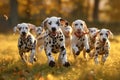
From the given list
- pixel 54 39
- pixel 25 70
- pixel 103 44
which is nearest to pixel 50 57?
pixel 54 39

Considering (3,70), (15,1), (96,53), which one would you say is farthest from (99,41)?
(15,1)

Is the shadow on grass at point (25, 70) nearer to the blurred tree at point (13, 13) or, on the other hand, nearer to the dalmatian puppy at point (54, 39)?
the dalmatian puppy at point (54, 39)

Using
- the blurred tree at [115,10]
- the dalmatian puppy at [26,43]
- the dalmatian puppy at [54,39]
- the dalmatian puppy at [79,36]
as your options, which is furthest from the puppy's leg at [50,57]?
the blurred tree at [115,10]

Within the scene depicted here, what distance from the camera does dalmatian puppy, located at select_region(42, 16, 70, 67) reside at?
1377cm

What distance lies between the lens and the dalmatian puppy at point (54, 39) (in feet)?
45.2

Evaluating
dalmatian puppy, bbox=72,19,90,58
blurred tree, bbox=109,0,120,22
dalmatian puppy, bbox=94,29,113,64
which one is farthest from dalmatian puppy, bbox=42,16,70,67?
blurred tree, bbox=109,0,120,22

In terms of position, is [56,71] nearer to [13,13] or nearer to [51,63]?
[51,63]

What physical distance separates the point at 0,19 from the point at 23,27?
24.9 meters

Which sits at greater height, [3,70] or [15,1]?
[15,1]

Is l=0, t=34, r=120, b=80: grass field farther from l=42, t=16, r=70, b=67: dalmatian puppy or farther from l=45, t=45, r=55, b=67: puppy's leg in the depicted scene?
l=42, t=16, r=70, b=67: dalmatian puppy

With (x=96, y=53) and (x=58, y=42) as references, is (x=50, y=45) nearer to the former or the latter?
(x=58, y=42)

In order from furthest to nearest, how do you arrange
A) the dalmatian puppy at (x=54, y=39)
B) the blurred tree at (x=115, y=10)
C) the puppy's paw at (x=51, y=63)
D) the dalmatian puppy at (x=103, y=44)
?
1. the blurred tree at (x=115, y=10)
2. the dalmatian puppy at (x=103, y=44)
3. the dalmatian puppy at (x=54, y=39)
4. the puppy's paw at (x=51, y=63)

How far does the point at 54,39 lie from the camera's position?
14.1 metres

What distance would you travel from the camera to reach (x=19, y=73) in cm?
1271
